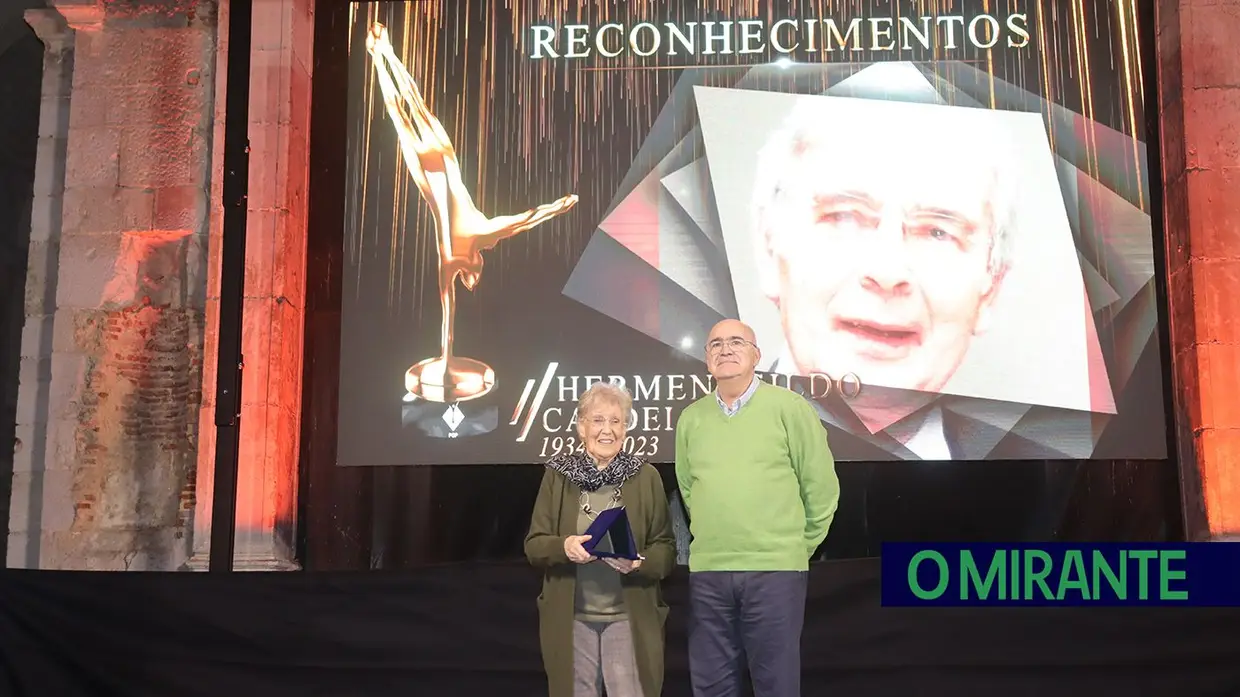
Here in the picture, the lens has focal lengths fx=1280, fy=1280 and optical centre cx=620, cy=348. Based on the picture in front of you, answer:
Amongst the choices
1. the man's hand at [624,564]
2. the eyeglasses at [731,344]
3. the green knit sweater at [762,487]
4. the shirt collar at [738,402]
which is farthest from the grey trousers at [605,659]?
the eyeglasses at [731,344]

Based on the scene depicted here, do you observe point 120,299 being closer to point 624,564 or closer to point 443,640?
point 443,640

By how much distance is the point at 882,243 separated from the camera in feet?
22.8

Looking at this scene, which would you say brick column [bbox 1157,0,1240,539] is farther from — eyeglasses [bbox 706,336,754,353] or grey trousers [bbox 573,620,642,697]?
grey trousers [bbox 573,620,642,697]

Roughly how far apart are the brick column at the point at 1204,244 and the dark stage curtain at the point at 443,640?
6.83 feet

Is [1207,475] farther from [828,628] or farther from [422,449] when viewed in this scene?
[422,449]

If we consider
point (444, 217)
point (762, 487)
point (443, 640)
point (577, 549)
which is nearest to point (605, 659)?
point (577, 549)

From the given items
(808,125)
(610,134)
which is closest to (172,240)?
(610,134)

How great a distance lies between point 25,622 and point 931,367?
14.7ft

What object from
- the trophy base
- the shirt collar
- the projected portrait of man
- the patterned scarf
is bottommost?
the patterned scarf

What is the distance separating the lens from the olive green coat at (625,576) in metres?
3.72

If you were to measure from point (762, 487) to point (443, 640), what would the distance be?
183cm

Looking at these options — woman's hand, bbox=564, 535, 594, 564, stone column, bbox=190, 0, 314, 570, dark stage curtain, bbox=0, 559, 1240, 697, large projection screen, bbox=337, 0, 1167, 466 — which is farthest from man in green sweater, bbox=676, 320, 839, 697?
stone column, bbox=190, 0, 314, 570

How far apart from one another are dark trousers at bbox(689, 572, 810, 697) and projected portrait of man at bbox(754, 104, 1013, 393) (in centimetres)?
323

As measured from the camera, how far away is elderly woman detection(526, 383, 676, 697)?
12.2 ft
